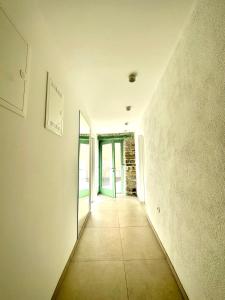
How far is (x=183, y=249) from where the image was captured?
1.35 metres

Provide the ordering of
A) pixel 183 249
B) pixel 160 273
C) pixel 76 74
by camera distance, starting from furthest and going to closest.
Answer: pixel 76 74 → pixel 160 273 → pixel 183 249

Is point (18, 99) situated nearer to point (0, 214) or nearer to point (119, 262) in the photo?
point (0, 214)

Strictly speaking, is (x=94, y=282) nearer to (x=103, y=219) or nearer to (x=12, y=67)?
(x=103, y=219)

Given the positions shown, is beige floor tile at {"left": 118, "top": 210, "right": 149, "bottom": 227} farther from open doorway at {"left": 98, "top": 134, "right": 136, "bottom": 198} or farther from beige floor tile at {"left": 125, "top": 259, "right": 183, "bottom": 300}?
open doorway at {"left": 98, "top": 134, "right": 136, "bottom": 198}

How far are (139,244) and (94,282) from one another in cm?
90

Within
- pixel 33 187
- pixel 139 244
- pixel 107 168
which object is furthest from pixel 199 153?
pixel 107 168

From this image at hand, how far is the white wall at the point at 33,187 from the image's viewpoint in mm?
764

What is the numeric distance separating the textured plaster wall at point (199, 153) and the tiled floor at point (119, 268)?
27 centimetres

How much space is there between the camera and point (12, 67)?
2.59 ft

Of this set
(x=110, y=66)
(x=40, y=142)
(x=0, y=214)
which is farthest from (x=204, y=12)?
(x=0, y=214)

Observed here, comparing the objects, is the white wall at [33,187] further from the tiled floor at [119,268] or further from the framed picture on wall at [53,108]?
the tiled floor at [119,268]

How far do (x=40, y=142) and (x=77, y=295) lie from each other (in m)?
1.47

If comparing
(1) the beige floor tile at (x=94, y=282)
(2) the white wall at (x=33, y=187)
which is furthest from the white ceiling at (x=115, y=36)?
(1) the beige floor tile at (x=94, y=282)

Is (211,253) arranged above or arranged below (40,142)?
below
